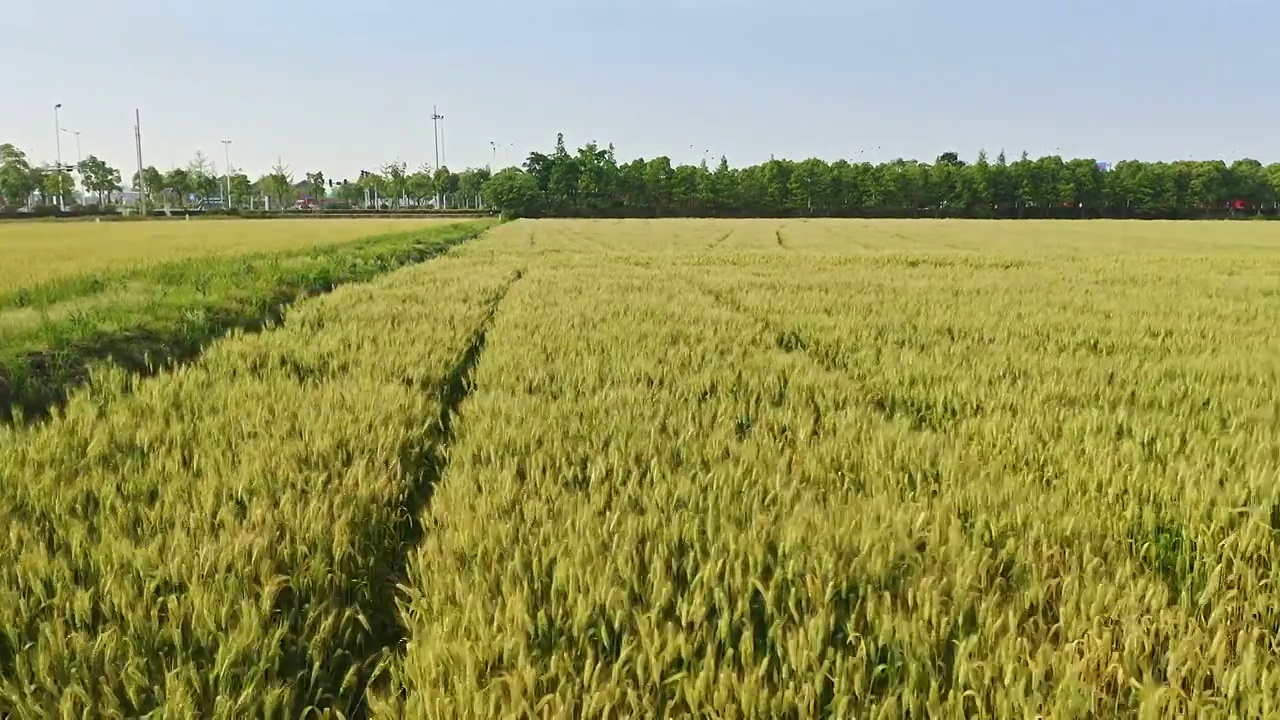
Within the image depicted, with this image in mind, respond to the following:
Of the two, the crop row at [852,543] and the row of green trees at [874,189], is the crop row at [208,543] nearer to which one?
the crop row at [852,543]

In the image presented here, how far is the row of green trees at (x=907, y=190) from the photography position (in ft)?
303

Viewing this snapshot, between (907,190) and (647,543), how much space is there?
99.4 meters

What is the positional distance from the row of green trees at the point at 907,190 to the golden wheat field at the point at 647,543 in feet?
288

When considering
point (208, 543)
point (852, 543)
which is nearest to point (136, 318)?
point (208, 543)

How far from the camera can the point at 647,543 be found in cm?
233

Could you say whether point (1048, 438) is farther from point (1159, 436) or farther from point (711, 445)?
point (711, 445)

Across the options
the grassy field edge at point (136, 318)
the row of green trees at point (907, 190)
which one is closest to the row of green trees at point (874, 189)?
the row of green trees at point (907, 190)

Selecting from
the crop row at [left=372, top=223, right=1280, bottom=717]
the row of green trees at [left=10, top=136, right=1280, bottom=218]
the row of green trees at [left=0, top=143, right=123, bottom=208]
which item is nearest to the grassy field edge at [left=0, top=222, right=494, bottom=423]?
the crop row at [left=372, top=223, right=1280, bottom=717]

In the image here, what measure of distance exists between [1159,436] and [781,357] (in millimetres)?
2726

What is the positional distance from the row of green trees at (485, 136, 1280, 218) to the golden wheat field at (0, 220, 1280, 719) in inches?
3452

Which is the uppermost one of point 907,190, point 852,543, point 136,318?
point 907,190

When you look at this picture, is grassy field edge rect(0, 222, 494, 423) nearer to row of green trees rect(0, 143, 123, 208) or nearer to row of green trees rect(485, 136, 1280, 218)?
row of green trees rect(485, 136, 1280, 218)

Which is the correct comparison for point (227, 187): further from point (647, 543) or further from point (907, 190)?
point (647, 543)

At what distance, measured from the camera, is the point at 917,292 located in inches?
443
